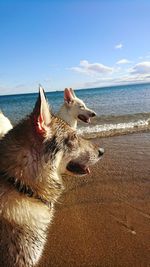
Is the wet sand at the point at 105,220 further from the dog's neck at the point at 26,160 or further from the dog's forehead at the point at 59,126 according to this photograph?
the dog's forehead at the point at 59,126

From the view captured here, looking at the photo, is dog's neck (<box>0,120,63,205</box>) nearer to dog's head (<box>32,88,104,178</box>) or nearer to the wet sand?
dog's head (<box>32,88,104,178</box>)

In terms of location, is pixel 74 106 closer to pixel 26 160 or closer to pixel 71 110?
pixel 71 110

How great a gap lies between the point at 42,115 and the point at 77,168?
3.45ft

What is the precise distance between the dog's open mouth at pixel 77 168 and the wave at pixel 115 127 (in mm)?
8643

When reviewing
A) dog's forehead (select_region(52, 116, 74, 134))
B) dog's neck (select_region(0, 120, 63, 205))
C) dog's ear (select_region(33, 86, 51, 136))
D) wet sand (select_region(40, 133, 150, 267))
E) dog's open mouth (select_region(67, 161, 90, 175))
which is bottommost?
wet sand (select_region(40, 133, 150, 267))

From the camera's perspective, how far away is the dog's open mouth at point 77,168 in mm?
3779

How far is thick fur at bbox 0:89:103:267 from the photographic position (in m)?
3.16

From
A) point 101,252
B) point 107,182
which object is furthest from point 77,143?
point 107,182

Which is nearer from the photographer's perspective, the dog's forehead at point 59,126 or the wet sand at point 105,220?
the dog's forehead at point 59,126

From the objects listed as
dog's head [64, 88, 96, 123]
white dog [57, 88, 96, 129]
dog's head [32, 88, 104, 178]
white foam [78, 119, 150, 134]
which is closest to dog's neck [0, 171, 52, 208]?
dog's head [32, 88, 104, 178]

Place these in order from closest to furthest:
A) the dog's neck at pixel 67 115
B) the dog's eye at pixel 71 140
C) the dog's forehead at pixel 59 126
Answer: the dog's forehead at pixel 59 126, the dog's eye at pixel 71 140, the dog's neck at pixel 67 115

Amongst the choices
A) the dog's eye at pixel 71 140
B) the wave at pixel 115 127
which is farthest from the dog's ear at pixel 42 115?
the wave at pixel 115 127

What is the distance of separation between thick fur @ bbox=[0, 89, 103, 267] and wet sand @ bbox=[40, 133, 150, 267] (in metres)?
1.10

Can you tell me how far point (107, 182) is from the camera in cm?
688
